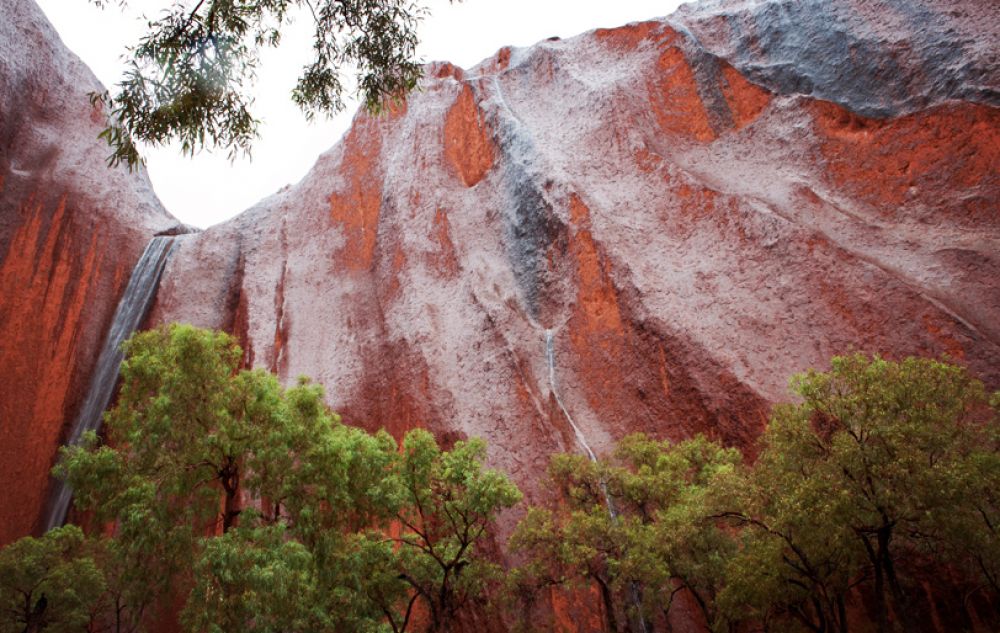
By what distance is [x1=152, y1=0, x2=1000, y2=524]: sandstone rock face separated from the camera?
2066 cm

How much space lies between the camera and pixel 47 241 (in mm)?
30109

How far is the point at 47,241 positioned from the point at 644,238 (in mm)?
27889

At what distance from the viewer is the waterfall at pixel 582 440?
16.9 meters

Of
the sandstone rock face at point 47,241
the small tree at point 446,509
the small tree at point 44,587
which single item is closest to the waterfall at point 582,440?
the small tree at point 446,509

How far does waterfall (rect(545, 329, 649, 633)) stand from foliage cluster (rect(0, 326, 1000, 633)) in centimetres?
79

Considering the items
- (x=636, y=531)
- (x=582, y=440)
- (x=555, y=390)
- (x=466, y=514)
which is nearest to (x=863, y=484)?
(x=636, y=531)

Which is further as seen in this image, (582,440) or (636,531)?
(582,440)

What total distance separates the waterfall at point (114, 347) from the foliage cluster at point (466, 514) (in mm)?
9504

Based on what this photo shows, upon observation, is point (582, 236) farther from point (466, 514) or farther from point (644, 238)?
point (466, 514)

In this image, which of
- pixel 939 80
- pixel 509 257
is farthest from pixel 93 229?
pixel 939 80

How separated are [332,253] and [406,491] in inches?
846

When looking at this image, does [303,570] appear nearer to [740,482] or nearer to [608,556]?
[608,556]

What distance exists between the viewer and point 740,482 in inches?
531

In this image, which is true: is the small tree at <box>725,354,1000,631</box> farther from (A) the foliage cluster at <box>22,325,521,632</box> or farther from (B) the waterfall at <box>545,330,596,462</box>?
(B) the waterfall at <box>545,330,596,462</box>
